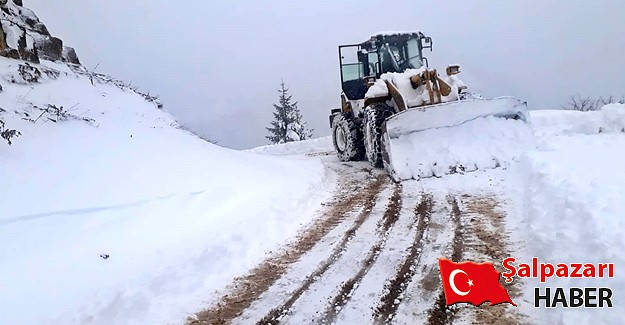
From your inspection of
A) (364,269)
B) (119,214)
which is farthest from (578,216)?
(119,214)

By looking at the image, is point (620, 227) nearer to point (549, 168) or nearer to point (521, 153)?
point (549, 168)

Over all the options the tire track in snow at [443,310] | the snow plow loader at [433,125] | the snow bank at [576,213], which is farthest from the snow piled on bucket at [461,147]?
the tire track in snow at [443,310]

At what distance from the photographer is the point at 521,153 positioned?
7562mm

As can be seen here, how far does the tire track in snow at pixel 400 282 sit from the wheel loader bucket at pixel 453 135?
8.89 feet

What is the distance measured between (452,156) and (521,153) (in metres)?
1.23

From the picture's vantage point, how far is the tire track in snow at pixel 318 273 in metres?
3.17

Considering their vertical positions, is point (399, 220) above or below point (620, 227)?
below

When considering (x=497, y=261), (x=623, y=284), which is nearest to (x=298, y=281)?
(x=497, y=261)

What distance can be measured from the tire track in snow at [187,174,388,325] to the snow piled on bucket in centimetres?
131

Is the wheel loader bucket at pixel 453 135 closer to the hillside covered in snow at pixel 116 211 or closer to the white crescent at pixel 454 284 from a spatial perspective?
the hillside covered in snow at pixel 116 211

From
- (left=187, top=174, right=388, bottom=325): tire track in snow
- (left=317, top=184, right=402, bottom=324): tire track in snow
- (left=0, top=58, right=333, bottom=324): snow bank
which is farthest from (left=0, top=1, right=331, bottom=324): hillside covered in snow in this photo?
(left=317, top=184, right=402, bottom=324): tire track in snow

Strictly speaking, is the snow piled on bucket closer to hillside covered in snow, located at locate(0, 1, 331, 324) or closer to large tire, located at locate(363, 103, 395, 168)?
large tire, located at locate(363, 103, 395, 168)

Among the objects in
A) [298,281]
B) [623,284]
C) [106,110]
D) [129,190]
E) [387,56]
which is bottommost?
[298,281]

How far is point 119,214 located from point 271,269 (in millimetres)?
1889
